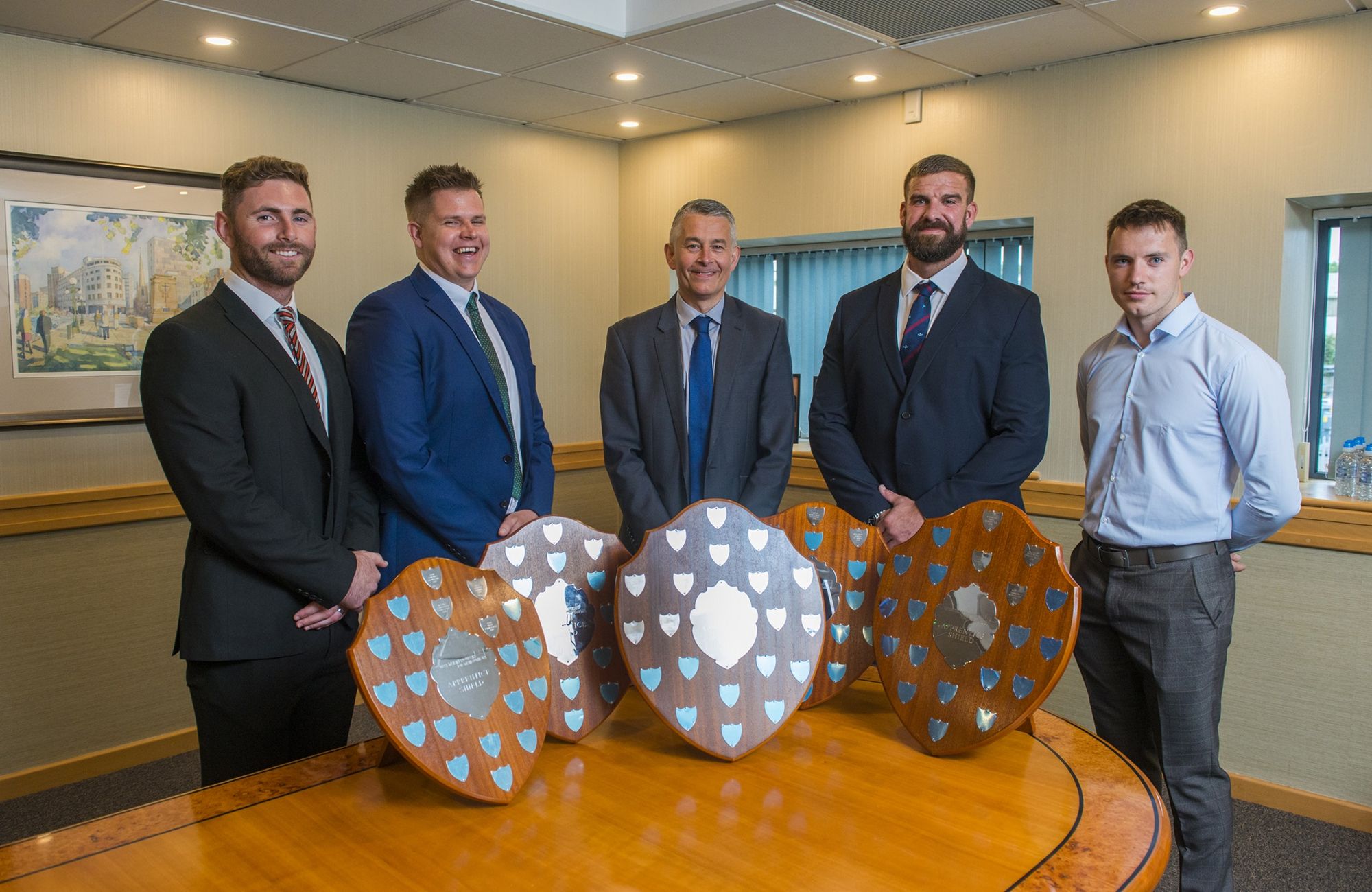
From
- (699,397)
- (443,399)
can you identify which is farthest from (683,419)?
(443,399)

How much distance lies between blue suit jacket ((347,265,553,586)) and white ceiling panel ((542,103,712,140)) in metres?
2.52

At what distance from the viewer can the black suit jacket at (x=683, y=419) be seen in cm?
266

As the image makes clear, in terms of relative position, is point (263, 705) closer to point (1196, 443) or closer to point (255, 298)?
point (255, 298)

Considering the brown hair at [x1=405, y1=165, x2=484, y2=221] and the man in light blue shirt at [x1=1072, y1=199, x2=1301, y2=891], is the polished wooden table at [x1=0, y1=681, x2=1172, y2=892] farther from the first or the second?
the brown hair at [x1=405, y1=165, x2=484, y2=221]

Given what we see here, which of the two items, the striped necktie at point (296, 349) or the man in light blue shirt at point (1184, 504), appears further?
the man in light blue shirt at point (1184, 504)

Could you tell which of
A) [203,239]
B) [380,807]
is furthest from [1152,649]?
[203,239]

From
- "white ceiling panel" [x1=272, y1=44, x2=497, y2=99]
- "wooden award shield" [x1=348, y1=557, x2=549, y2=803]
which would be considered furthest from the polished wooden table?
"white ceiling panel" [x1=272, y1=44, x2=497, y2=99]

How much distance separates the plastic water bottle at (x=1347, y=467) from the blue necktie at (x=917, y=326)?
184 cm

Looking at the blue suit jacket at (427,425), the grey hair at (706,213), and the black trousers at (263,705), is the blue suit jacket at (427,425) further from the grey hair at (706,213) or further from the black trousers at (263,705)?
the grey hair at (706,213)

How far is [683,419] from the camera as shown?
2.71 m

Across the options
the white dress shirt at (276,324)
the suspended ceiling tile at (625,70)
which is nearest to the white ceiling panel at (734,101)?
the suspended ceiling tile at (625,70)

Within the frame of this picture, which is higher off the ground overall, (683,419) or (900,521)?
(683,419)

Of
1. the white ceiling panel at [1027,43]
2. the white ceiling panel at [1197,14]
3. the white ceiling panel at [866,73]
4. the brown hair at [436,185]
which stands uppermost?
the white ceiling panel at [866,73]

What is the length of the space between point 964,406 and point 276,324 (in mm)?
1637
